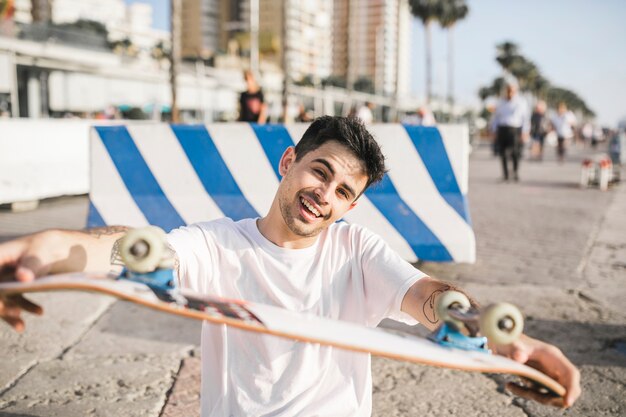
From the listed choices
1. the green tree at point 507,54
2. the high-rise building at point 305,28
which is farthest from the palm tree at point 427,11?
the high-rise building at point 305,28

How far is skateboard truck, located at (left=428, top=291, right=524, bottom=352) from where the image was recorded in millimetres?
1182

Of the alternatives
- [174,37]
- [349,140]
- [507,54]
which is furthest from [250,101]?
[507,54]

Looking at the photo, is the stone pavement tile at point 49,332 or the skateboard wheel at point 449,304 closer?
the skateboard wheel at point 449,304

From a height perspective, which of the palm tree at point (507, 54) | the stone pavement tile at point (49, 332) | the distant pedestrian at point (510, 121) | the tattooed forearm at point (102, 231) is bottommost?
the stone pavement tile at point (49, 332)

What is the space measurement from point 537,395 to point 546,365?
74mm

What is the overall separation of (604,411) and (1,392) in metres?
2.86

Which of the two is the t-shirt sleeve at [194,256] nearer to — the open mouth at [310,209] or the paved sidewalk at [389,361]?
the open mouth at [310,209]

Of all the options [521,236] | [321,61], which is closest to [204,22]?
[321,61]

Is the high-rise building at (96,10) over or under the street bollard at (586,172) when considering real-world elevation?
over

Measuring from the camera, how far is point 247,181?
4.60 metres

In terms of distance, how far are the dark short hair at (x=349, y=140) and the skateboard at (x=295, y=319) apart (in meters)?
0.60

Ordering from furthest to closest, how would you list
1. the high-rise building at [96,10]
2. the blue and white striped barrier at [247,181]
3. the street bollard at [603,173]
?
1. the high-rise building at [96,10]
2. the street bollard at [603,173]
3. the blue and white striped barrier at [247,181]

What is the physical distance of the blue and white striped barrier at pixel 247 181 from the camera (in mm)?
4555

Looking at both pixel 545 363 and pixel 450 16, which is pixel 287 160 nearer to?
pixel 545 363
